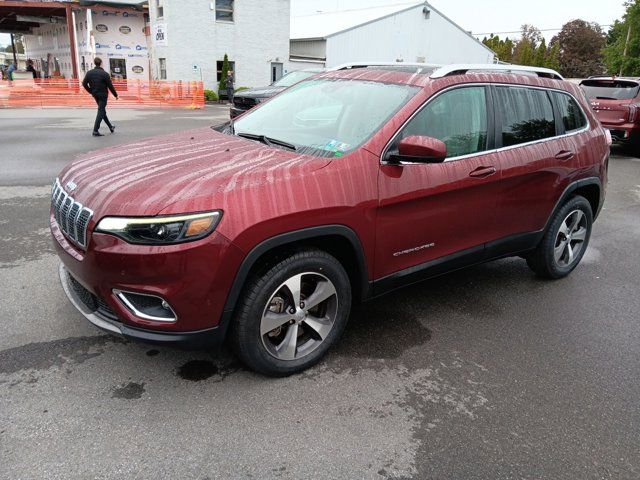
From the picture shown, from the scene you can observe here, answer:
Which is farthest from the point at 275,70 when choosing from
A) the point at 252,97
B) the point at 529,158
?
the point at 529,158

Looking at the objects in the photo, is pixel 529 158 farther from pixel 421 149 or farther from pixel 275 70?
pixel 275 70

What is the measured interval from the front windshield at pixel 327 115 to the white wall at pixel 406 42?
98.2 ft

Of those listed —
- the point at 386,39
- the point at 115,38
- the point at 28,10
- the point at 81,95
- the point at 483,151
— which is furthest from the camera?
the point at 386,39

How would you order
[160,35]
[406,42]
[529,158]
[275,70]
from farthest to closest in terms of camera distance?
[406,42] < [275,70] < [160,35] < [529,158]

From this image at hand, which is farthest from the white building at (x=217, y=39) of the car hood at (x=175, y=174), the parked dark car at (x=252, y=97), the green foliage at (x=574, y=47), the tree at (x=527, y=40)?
the green foliage at (x=574, y=47)

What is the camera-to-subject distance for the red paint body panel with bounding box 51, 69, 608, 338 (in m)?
2.53

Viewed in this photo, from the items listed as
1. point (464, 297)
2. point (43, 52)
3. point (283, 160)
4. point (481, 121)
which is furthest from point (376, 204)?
point (43, 52)

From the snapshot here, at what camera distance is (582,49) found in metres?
69.9

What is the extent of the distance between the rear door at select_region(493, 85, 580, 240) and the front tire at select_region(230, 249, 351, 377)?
5.19 ft

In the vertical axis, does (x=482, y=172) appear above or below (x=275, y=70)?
below

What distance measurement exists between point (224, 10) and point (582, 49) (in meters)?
60.5

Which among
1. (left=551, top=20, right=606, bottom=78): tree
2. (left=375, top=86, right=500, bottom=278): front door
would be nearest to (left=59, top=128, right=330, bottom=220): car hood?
(left=375, top=86, right=500, bottom=278): front door

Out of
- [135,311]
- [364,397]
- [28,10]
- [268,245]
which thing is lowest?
[364,397]

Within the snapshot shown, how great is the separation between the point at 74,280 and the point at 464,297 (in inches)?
119
